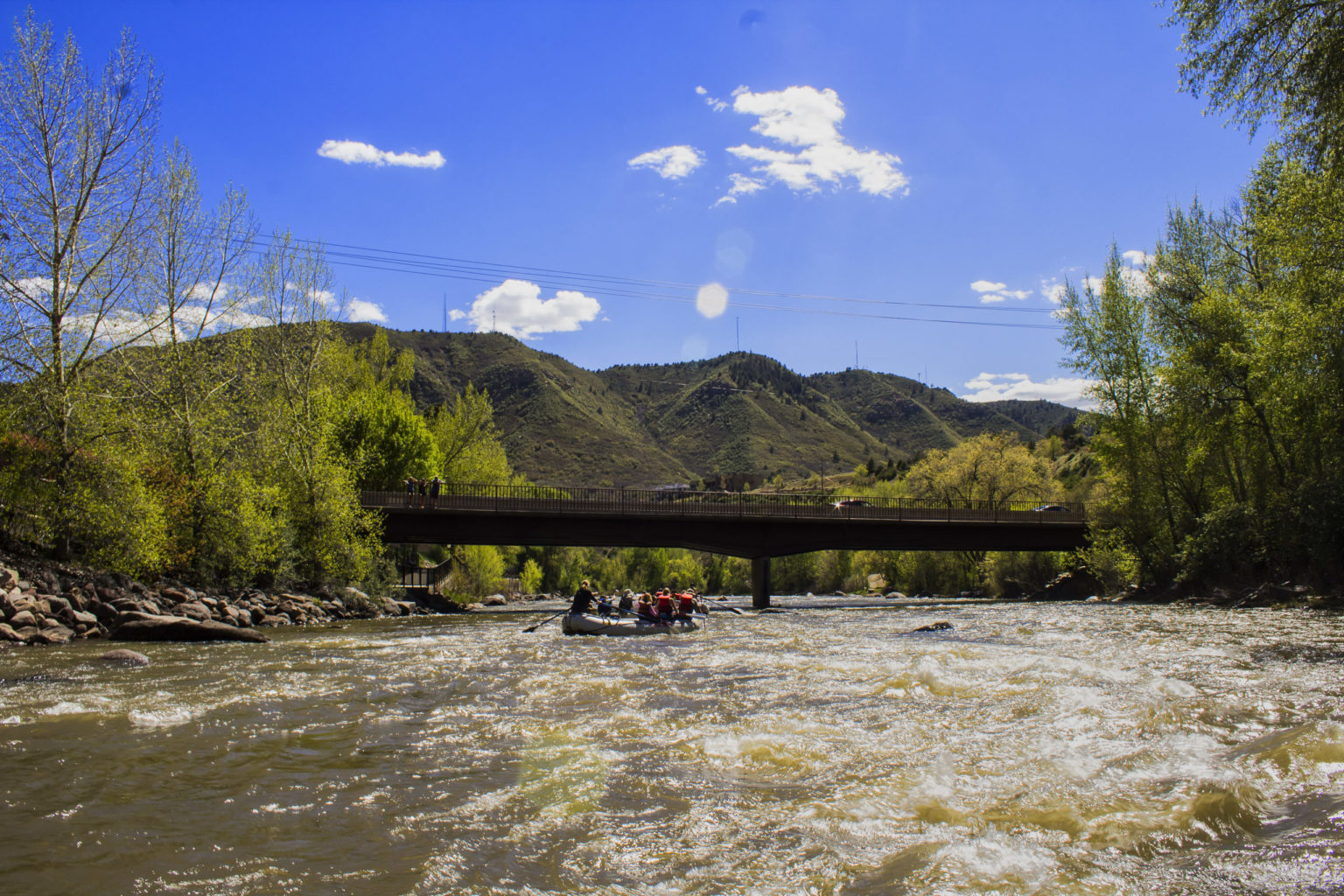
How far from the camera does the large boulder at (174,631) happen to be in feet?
63.4

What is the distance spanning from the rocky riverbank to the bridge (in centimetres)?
1242

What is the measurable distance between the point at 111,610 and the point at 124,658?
6.67m

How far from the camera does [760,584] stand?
4888 cm

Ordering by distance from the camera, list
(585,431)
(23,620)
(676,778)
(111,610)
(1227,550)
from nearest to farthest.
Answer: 1. (676,778)
2. (23,620)
3. (111,610)
4. (1227,550)
5. (585,431)

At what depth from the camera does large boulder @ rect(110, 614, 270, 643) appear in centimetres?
1931

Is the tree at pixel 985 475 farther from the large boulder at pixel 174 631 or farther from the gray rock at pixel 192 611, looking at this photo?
the large boulder at pixel 174 631

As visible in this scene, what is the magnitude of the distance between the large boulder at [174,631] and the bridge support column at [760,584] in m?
31.9

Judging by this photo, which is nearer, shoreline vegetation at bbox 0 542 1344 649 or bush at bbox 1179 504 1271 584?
shoreline vegetation at bbox 0 542 1344 649

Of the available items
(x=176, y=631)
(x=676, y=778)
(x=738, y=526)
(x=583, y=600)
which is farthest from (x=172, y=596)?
(x=738, y=526)

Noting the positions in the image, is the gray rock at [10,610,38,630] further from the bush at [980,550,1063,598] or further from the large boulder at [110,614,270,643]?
the bush at [980,550,1063,598]

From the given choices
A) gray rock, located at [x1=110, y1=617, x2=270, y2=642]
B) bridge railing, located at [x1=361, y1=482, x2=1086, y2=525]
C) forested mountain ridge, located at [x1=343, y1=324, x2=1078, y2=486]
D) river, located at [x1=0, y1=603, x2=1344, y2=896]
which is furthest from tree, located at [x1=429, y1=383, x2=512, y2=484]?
forested mountain ridge, located at [x1=343, y1=324, x2=1078, y2=486]

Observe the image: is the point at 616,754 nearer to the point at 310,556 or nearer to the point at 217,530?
the point at 217,530

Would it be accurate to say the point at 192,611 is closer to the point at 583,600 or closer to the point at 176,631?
the point at 176,631

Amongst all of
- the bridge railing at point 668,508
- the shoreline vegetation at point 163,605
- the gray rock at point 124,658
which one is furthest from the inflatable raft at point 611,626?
the bridge railing at point 668,508
